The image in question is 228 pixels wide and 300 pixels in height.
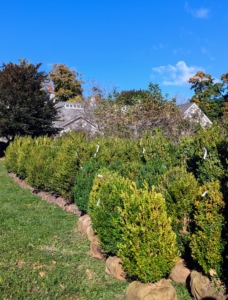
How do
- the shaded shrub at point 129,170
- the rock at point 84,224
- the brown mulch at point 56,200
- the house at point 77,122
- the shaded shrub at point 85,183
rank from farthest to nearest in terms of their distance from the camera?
the house at point 77,122
the brown mulch at point 56,200
the shaded shrub at point 85,183
the rock at point 84,224
the shaded shrub at point 129,170

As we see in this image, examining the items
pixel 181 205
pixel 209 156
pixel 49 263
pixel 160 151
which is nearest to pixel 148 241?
pixel 181 205


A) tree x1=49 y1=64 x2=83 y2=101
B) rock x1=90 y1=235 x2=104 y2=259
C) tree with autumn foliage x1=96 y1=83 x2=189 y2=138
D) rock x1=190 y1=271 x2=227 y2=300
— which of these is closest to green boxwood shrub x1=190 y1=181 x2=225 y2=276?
rock x1=190 y1=271 x2=227 y2=300

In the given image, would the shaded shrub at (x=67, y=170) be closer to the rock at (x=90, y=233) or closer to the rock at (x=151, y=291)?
the rock at (x=90, y=233)

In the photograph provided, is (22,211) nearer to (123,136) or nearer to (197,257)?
(197,257)

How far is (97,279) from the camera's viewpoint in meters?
3.94

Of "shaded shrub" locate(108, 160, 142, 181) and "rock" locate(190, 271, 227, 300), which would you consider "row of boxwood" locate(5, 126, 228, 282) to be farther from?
"rock" locate(190, 271, 227, 300)

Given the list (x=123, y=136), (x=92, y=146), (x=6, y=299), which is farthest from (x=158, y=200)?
(x=123, y=136)

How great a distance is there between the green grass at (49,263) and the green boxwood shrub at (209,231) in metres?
0.57

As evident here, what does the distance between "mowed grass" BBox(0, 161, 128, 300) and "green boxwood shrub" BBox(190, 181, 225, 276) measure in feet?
3.50

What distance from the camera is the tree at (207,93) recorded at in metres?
34.1

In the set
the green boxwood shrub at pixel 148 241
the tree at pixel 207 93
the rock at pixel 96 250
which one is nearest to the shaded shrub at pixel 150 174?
the rock at pixel 96 250

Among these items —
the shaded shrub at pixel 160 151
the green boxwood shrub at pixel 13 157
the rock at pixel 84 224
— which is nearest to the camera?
the rock at pixel 84 224

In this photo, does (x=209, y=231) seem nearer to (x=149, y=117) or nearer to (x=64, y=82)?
(x=149, y=117)

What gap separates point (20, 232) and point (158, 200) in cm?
338
